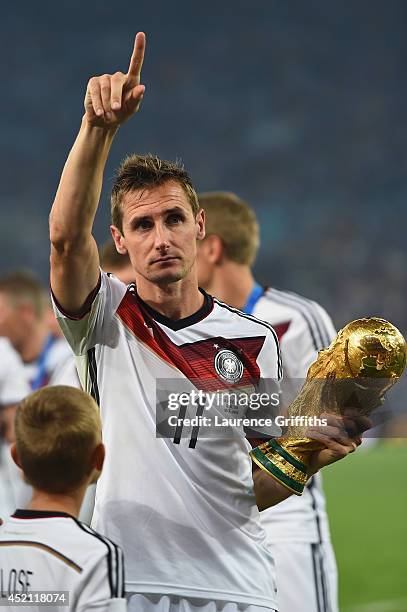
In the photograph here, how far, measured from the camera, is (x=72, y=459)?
212 cm

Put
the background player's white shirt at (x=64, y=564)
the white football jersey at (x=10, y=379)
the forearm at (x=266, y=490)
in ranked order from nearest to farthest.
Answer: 1. the background player's white shirt at (x=64, y=564)
2. the forearm at (x=266, y=490)
3. the white football jersey at (x=10, y=379)

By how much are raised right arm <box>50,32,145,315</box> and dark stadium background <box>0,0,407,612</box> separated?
769 inches

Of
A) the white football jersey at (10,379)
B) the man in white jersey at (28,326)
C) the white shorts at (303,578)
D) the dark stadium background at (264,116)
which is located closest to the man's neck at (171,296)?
the white shorts at (303,578)

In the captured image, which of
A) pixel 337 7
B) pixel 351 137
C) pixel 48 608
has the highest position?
pixel 337 7

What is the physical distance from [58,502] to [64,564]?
0.51 feet

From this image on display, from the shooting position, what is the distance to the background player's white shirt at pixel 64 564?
2003mm

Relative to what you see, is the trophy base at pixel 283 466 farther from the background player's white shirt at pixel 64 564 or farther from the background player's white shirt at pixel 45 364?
the background player's white shirt at pixel 45 364

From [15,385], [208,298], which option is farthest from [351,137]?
[208,298]

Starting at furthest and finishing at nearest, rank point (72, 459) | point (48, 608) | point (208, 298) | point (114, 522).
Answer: point (208, 298) → point (114, 522) → point (72, 459) → point (48, 608)

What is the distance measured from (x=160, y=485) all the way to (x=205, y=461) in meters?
0.13

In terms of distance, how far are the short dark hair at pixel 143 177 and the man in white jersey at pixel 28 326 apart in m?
4.41

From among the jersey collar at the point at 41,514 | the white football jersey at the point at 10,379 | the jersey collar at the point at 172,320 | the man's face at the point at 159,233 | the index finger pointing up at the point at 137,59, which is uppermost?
the white football jersey at the point at 10,379

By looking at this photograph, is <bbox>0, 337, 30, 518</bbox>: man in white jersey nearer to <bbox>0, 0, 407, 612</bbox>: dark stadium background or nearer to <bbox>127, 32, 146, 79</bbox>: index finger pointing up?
<bbox>127, 32, 146, 79</bbox>: index finger pointing up

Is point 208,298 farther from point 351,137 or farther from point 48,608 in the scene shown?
point 351,137
